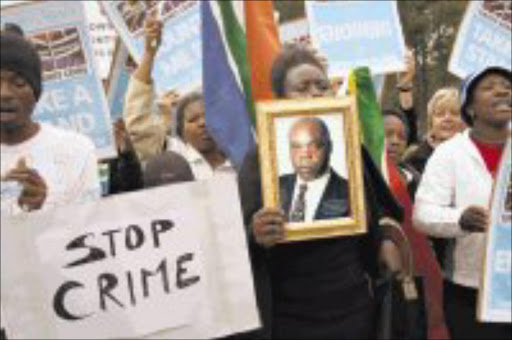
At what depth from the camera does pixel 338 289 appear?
14.0ft

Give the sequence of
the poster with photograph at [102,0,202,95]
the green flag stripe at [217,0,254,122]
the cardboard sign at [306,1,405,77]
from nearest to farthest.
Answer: the green flag stripe at [217,0,254,122] < the poster with photograph at [102,0,202,95] < the cardboard sign at [306,1,405,77]

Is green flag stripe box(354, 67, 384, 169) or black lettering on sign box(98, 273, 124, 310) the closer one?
black lettering on sign box(98, 273, 124, 310)

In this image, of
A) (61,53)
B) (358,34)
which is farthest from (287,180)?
(358,34)

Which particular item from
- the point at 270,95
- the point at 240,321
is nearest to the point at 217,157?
the point at 270,95

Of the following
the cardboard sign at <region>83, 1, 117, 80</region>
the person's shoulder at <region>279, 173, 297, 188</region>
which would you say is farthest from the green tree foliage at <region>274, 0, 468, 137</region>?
the person's shoulder at <region>279, 173, 297, 188</region>

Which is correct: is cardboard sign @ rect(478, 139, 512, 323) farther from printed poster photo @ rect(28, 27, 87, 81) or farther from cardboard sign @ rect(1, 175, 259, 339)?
printed poster photo @ rect(28, 27, 87, 81)

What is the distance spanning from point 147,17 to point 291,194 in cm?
234

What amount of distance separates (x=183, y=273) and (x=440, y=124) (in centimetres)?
262

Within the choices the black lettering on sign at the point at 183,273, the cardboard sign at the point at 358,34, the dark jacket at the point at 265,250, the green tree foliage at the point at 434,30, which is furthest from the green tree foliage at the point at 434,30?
the black lettering on sign at the point at 183,273

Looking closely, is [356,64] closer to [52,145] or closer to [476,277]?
[476,277]

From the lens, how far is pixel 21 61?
13.1ft

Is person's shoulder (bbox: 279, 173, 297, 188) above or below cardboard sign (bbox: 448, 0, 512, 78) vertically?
below

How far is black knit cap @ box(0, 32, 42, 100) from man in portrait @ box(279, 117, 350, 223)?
2.97ft

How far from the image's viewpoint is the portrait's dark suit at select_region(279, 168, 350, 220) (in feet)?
13.5
